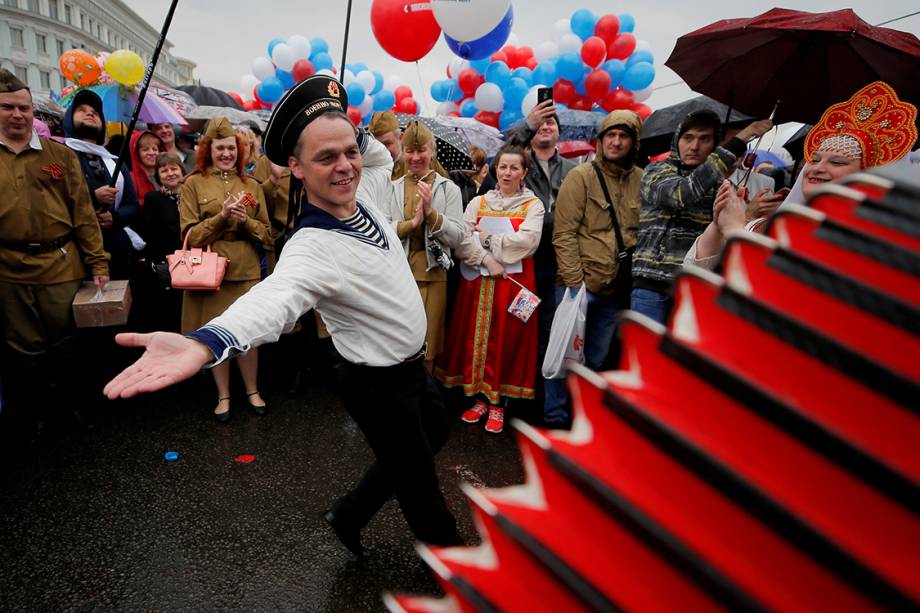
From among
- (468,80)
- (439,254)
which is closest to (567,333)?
(439,254)

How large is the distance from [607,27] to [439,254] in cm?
921

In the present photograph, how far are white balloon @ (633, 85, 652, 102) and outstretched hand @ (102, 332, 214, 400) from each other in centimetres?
1127

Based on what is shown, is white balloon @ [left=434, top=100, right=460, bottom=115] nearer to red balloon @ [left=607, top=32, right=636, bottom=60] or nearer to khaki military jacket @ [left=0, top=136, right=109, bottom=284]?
red balloon @ [left=607, top=32, right=636, bottom=60]

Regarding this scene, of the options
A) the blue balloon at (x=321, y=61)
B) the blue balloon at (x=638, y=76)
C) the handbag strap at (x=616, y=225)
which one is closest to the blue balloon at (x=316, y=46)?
the blue balloon at (x=321, y=61)

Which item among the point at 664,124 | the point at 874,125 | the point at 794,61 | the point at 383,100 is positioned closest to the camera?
the point at 874,125

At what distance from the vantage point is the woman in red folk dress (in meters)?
3.57

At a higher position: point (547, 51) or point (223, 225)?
point (547, 51)

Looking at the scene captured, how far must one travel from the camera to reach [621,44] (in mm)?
10234

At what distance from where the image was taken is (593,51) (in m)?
9.89

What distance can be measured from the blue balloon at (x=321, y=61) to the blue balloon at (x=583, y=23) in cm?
540

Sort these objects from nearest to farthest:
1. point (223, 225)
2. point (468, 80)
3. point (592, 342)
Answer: point (223, 225)
point (592, 342)
point (468, 80)

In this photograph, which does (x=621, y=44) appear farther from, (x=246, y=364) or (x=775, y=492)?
(x=775, y=492)

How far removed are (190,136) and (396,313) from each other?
7.57 metres

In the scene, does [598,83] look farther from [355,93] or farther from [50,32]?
[50,32]
